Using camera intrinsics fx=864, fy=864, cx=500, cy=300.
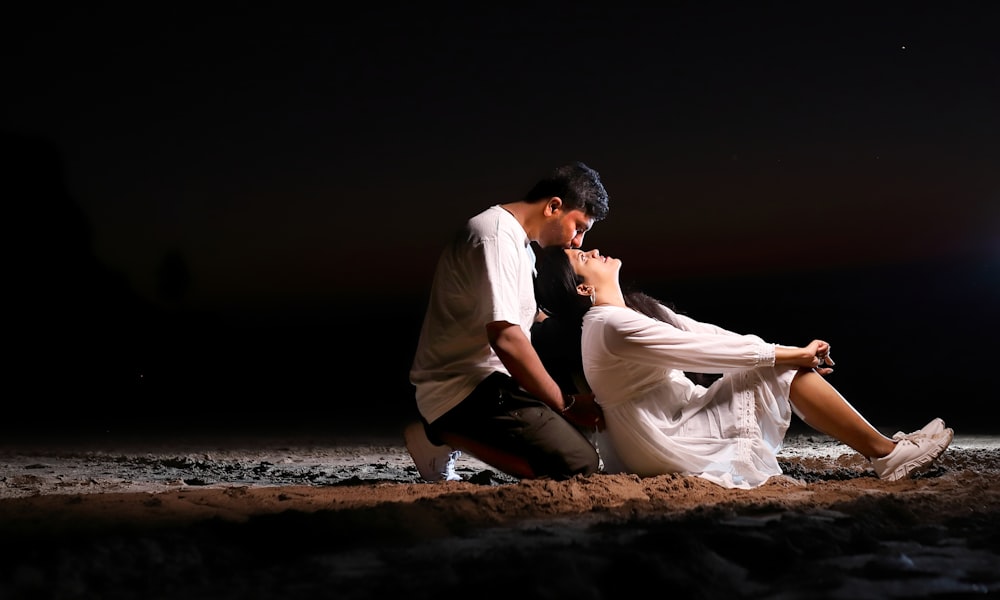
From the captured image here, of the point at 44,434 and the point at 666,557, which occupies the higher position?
the point at 666,557

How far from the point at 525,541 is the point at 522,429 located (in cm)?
131

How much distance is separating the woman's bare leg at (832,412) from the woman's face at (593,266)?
3.10ft

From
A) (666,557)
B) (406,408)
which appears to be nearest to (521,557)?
(666,557)

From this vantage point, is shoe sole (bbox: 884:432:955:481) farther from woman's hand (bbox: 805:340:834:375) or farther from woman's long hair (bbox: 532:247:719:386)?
woman's long hair (bbox: 532:247:719:386)

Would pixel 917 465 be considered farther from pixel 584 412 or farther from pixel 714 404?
pixel 584 412

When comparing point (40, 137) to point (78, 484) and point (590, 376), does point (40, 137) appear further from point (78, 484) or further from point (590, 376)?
point (590, 376)

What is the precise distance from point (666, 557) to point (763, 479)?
1729mm

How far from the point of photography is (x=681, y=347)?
3.54 meters

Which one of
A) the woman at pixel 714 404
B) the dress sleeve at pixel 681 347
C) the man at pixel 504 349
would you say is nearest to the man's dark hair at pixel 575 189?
the man at pixel 504 349

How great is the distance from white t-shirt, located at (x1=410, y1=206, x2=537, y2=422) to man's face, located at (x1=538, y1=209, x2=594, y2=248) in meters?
0.11

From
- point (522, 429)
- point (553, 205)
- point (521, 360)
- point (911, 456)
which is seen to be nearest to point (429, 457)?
point (522, 429)

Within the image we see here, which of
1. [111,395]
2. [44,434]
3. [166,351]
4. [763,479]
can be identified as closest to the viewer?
[763,479]

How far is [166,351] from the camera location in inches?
515

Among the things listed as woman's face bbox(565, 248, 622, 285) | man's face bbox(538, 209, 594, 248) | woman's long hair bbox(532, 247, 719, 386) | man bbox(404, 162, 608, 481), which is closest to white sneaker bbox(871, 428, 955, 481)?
woman's long hair bbox(532, 247, 719, 386)
